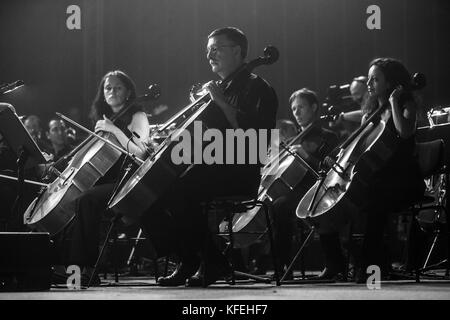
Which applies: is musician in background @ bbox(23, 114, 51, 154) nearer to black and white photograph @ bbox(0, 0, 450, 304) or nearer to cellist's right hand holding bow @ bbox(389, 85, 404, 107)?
black and white photograph @ bbox(0, 0, 450, 304)

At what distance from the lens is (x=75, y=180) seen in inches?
158

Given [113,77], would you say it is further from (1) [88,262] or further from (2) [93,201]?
(1) [88,262]

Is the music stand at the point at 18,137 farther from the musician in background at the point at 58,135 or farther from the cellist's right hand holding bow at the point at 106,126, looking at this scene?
the musician in background at the point at 58,135

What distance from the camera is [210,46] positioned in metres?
3.61

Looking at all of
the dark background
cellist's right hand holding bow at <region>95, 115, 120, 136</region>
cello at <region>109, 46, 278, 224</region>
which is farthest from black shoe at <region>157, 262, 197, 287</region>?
the dark background

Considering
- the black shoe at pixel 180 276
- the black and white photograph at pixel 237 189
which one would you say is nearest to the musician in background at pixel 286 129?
the black and white photograph at pixel 237 189

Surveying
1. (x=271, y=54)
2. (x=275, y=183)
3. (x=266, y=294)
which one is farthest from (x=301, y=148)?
(x=266, y=294)

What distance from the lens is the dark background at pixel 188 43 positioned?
20.4ft

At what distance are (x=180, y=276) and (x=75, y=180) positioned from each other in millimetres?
851

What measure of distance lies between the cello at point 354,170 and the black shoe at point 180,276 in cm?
65

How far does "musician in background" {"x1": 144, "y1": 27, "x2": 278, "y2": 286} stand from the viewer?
3322mm

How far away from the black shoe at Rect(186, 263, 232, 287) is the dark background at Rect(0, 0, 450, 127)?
323cm

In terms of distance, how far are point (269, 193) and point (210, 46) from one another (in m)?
1.21

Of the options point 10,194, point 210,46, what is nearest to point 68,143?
point 10,194
